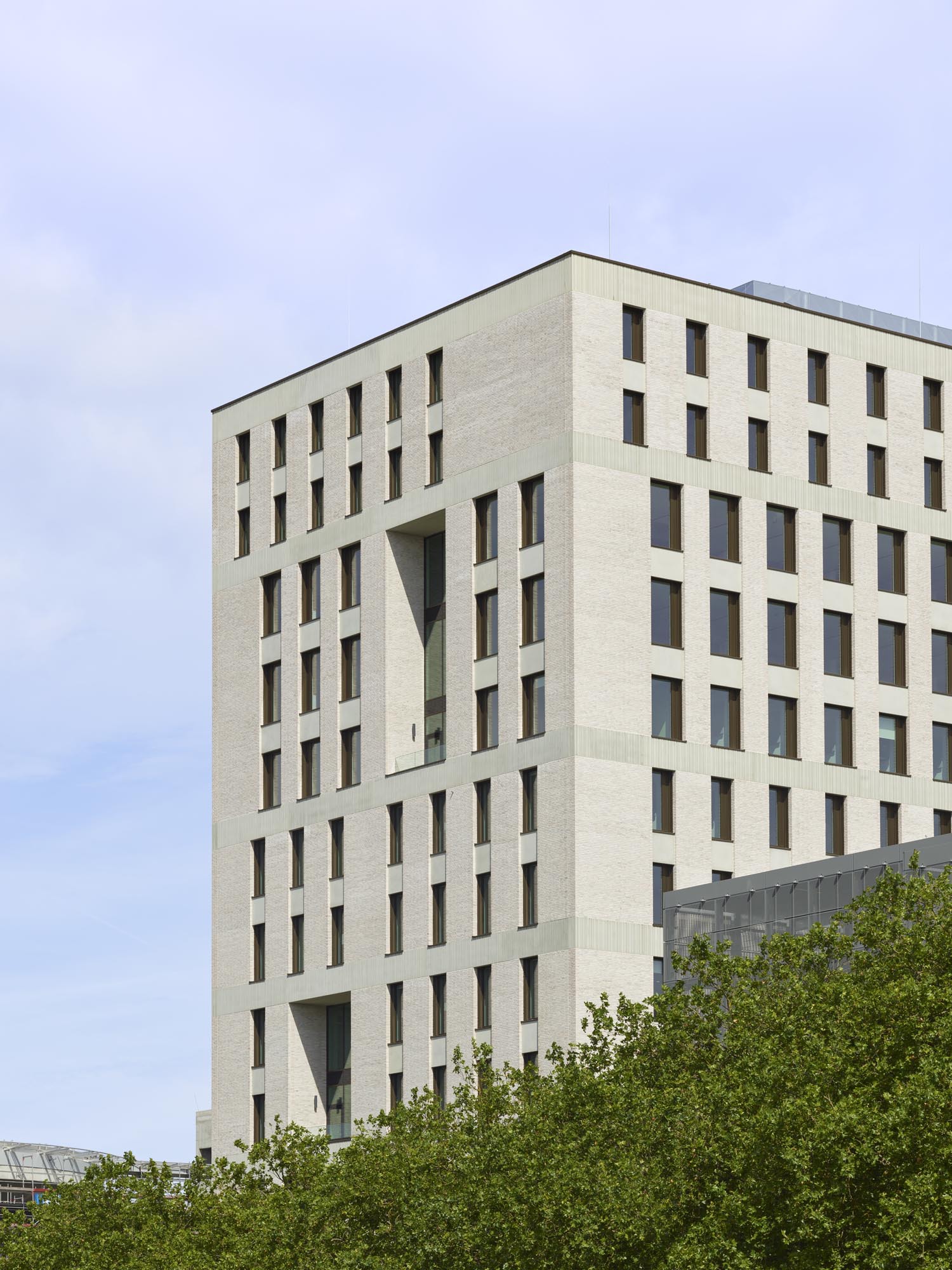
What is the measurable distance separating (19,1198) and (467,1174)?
124460 millimetres

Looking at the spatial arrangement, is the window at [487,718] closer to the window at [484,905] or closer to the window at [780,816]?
the window at [484,905]

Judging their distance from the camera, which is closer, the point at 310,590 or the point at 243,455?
the point at 310,590

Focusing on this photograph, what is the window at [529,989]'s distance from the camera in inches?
2987

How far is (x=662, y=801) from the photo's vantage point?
3071 inches

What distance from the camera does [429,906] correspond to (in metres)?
80.6

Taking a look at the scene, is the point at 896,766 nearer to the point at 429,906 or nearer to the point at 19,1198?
the point at 429,906

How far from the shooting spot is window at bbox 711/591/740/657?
80562mm

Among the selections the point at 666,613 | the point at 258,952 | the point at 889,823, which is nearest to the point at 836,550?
the point at 666,613

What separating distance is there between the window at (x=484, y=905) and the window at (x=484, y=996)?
3.77ft

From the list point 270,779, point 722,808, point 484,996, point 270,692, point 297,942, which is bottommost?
point 484,996

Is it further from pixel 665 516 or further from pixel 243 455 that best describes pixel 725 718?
pixel 243 455

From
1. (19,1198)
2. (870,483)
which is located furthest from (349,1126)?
(19,1198)

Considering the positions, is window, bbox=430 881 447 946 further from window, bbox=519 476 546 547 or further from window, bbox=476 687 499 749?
window, bbox=519 476 546 547

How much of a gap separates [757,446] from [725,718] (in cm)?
963
